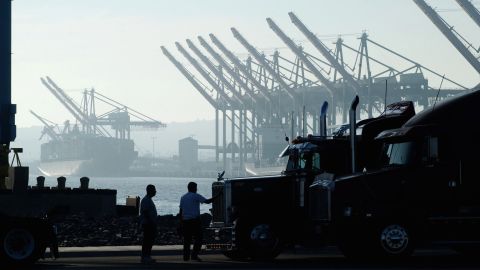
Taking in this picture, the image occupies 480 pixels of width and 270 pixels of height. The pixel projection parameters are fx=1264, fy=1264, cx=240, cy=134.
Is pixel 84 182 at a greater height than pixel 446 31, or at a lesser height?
lesser

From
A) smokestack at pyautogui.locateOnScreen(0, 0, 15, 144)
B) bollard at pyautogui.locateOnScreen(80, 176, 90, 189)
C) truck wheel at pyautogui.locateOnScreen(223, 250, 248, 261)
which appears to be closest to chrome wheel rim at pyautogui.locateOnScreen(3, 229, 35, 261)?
truck wheel at pyautogui.locateOnScreen(223, 250, 248, 261)

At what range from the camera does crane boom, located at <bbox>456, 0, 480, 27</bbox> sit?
6147 inches

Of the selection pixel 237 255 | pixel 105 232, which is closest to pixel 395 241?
pixel 237 255

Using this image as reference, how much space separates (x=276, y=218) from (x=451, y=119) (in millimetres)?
3652

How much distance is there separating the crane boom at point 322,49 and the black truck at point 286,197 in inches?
6449

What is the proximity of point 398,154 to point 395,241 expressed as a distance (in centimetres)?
157

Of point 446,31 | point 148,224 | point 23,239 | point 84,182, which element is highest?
point 446,31

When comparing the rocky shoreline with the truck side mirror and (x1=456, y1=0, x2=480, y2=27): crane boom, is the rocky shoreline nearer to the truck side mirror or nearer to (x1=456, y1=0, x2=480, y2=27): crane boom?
the truck side mirror

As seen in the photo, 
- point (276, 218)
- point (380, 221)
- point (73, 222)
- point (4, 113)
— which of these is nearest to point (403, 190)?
point (380, 221)

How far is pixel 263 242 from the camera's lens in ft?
75.6

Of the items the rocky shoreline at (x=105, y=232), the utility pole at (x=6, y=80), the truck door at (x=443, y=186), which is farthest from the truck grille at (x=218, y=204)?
the utility pole at (x=6, y=80)

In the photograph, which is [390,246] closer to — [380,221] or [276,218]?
[380,221]

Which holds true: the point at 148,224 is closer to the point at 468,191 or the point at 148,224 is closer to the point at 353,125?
the point at 353,125

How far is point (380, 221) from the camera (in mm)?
22047
